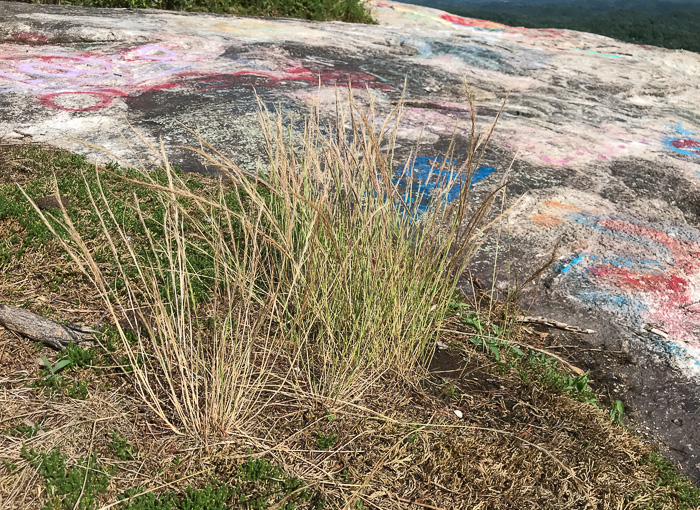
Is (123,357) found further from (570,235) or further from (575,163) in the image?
(575,163)

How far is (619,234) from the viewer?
12.2 feet

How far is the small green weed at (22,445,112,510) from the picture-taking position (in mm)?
1586

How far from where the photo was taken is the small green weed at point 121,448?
1758mm

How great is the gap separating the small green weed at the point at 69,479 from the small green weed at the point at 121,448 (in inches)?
2.5

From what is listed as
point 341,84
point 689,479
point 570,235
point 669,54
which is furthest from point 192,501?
point 669,54

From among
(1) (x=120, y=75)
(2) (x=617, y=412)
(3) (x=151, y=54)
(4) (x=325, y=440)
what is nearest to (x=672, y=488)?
(2) (x=617, y=412)

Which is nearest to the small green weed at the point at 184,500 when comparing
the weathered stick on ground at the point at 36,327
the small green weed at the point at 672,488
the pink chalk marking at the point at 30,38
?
the weathered stick on ground at the point at 36,327

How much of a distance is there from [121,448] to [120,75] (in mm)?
4575

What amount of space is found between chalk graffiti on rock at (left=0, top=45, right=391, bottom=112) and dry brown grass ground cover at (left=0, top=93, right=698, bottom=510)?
2.81 metres

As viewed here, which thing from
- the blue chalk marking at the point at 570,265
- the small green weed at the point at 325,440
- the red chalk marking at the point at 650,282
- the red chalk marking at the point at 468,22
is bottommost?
the red chalk marking at the point at 650,282

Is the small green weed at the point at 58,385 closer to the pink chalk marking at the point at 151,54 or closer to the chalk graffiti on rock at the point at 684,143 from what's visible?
the pink chalk marking at the point at 151,54

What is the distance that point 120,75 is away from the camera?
5461 millimetres

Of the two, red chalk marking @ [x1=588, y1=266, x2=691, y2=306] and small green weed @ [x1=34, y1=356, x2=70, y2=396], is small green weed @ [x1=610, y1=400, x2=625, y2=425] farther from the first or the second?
small green weed @ [x1=34, y1=356, x2=70, y2=396]

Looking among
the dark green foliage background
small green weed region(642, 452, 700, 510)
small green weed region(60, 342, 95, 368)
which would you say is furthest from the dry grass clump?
the dark green foliage background
